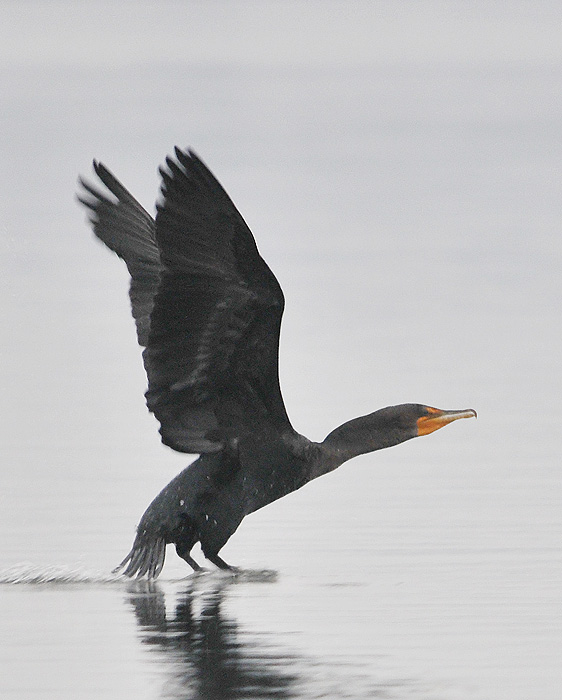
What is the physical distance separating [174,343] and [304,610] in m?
1.63

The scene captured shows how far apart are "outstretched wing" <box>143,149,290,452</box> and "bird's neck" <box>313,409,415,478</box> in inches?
12.3

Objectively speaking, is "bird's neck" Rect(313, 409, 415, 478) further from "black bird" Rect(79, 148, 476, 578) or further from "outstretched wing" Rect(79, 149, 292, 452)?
"outstretched wing" Rect(79, 149, 292, 452)

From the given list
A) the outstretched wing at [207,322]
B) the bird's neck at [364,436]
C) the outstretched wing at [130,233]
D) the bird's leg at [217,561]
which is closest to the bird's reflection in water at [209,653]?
the bird's leg at [217,561]

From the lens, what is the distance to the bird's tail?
10211 mm

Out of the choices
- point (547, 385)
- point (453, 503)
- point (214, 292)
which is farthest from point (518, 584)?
point (547, 385)

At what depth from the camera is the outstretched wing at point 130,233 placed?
11773mm

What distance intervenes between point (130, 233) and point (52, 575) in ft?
8.42

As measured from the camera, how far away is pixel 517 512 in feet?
39.4

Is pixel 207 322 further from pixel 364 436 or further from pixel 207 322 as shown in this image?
pixel 364 436

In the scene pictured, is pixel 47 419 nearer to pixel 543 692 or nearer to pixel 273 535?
pixel 273 535

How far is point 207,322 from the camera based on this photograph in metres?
10.1

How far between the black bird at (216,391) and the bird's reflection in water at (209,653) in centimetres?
72

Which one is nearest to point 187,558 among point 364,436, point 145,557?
point 145,557

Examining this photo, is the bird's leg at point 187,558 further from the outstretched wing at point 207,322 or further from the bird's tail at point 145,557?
the outstretched wing at point 207,322
